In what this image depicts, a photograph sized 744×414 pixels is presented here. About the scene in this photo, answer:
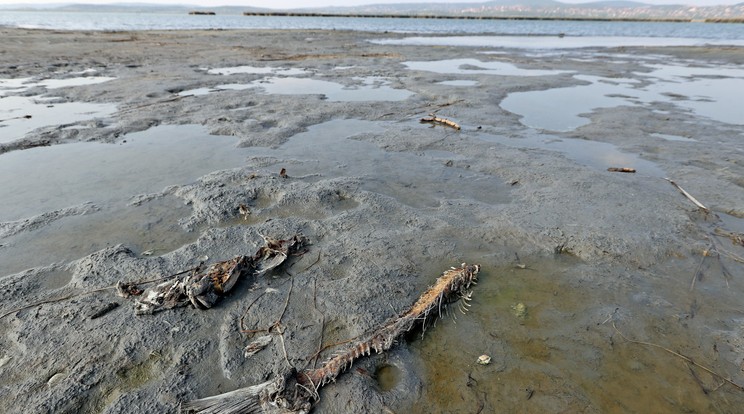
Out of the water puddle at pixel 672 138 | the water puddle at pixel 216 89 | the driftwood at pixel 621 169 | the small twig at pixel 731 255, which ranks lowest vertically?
the water puddle at pixel 216 89

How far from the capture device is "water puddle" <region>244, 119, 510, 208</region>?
18.6 feet

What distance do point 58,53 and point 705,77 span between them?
29735 mm

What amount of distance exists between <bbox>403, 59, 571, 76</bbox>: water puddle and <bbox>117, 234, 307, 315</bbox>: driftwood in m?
14.9

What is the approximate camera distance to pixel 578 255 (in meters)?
4.30

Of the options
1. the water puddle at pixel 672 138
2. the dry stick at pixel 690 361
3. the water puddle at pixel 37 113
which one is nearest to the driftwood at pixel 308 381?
the dry stick at pixel 690 361

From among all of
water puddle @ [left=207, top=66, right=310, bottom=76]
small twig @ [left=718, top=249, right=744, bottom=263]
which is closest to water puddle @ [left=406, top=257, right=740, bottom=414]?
small twig @ [left=718, top=249, right=744, bottom=263]

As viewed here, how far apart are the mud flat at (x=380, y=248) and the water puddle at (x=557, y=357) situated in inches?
0.7

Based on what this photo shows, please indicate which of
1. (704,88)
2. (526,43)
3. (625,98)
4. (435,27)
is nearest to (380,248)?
(625,98)

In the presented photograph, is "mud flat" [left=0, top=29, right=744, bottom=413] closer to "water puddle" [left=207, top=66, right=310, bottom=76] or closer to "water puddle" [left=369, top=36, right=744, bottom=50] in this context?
"water puddle" [left=207, top=66, right=310, bottom=76]

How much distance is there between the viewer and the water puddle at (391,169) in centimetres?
567

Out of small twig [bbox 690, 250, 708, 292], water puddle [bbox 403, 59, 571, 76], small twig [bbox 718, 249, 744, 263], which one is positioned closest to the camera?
small twig [bbox 690, 250, 708, 292]

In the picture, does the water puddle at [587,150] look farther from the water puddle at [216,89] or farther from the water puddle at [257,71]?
the water puddle at [257,71]

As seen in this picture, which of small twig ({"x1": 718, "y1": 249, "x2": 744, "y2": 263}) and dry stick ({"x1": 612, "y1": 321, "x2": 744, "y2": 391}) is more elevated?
small twig ({"x1": 718, "y1": 249, "x2": 744, "y2": 263})

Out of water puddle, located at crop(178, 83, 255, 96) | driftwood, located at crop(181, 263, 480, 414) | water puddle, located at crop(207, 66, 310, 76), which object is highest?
driftwood, located at crop(181, 263, 480, 414)
